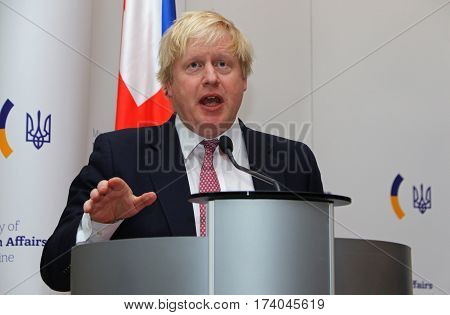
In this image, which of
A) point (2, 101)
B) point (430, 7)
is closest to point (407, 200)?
point (430, 7)

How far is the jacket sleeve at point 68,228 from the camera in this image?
178cm

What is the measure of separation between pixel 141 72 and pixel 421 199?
76.6 inches

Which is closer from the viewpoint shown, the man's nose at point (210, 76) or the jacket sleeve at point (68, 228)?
the jacket sleeve at point (68, 228)

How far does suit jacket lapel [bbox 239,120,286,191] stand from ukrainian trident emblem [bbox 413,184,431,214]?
2.20 meters

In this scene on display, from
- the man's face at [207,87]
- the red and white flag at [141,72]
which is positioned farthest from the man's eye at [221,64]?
the red and white flag at [141,72]

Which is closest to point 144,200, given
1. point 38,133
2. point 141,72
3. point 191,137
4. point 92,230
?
point 92,230

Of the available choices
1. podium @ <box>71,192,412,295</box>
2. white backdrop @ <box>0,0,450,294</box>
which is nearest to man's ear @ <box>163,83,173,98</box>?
podium @ <box>71,192,412,295</box>

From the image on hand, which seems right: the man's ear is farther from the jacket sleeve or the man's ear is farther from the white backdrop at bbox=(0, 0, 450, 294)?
the white backdrop at bbox=(0, 0, 450, 294)

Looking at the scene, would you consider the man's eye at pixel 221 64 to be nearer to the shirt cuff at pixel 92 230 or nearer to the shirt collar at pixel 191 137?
the shirt collar at pixel 191 137

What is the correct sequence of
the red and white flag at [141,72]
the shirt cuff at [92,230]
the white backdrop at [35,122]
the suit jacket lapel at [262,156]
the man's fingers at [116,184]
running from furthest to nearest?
the red and white flag at [141,72]
the white backdrop at [35,122]
the suit jacket lapel at [262,156]
the shirt cuff at [92,230]
the man's fingers at [116,184]

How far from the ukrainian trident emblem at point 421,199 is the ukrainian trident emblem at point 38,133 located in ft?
7.46

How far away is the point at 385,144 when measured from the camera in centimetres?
428

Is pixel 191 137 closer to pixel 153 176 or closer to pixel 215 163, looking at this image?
pixel 215 163

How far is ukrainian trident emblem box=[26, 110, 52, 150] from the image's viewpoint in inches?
128
